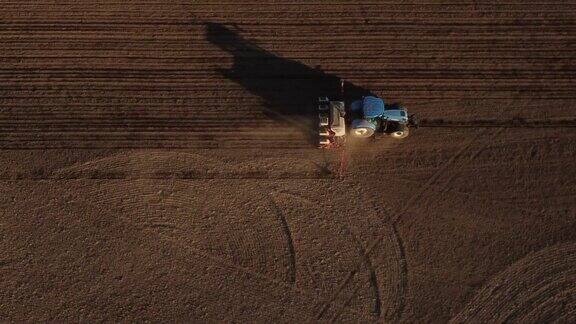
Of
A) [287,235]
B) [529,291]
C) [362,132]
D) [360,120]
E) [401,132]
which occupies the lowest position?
[287,235]

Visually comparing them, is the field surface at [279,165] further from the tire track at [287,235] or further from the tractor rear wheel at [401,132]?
the tractor rear wheel at [401,132]

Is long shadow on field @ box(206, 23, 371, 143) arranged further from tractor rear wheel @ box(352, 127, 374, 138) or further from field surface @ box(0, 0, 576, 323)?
tractor rear wheel @ box(352, 127, 374, 138)

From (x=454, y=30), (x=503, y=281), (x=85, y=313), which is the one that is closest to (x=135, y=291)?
(x=85, y=313)

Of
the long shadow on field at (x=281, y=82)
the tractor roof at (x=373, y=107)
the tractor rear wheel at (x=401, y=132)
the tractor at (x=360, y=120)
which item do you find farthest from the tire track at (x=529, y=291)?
the long shadow on field at (x=281, y=82)

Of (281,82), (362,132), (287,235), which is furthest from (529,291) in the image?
(281,82)

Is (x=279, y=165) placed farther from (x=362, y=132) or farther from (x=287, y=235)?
(x=362, y=132)

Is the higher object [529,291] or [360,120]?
[360,120]

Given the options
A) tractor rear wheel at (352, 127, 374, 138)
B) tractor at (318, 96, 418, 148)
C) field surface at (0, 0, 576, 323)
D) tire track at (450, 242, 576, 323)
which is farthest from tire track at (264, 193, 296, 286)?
tire track at (450, 242, 576, 323)
